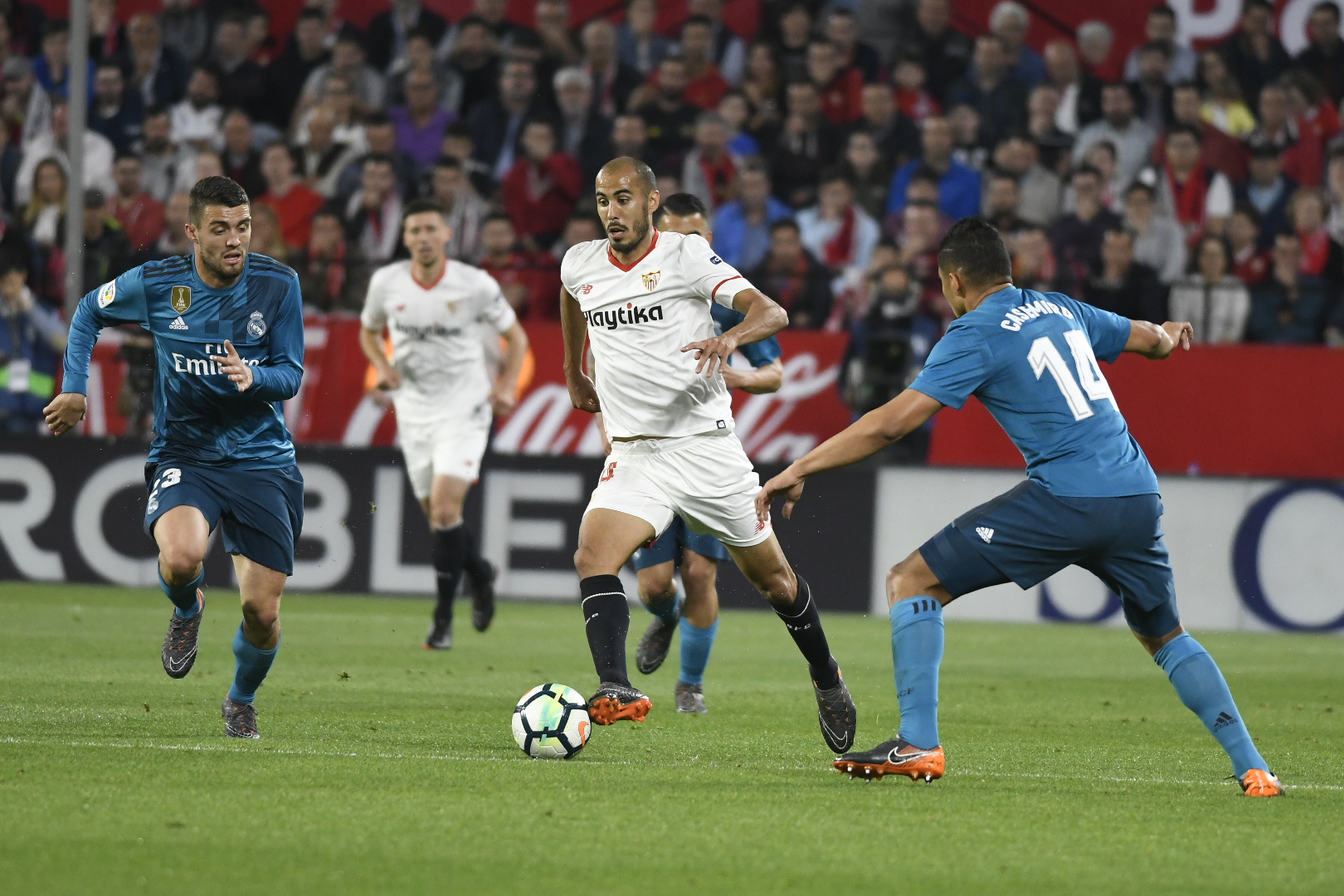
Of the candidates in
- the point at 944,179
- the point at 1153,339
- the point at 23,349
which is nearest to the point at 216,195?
the point at 1153,339

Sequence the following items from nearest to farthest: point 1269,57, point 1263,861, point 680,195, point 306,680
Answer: point 1263,861 → point 680,195 → point 306,680 → point 1269,57

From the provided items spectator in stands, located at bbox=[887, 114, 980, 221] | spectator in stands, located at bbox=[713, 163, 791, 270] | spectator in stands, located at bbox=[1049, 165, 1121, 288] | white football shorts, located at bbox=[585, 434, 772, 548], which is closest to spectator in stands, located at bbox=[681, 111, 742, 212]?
spectator in stands, located at bbox=[713, 163, 791, 270]

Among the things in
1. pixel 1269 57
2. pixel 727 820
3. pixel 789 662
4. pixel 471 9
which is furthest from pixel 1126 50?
pixel 727 820

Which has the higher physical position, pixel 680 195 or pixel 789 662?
pixel 680 195

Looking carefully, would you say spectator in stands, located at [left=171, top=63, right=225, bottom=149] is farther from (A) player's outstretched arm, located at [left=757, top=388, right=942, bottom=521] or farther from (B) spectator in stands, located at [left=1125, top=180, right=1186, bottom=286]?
(A) player's outstretched arm, located at [left=757, top=388, right=942, bottom=521]

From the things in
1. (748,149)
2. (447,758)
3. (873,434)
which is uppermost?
(748,149)

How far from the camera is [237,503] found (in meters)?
7.18

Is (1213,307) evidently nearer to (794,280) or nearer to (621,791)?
(794,280)

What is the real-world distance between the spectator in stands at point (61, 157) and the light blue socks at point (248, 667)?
1054cm

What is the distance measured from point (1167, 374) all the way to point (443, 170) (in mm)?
6359

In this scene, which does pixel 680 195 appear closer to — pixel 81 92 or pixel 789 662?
pixel 789 662

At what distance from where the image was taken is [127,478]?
14.4 metres

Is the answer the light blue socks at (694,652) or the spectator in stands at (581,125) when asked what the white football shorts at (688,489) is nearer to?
the light blue socks at (694,652)

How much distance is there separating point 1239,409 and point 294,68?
31.5 feet
